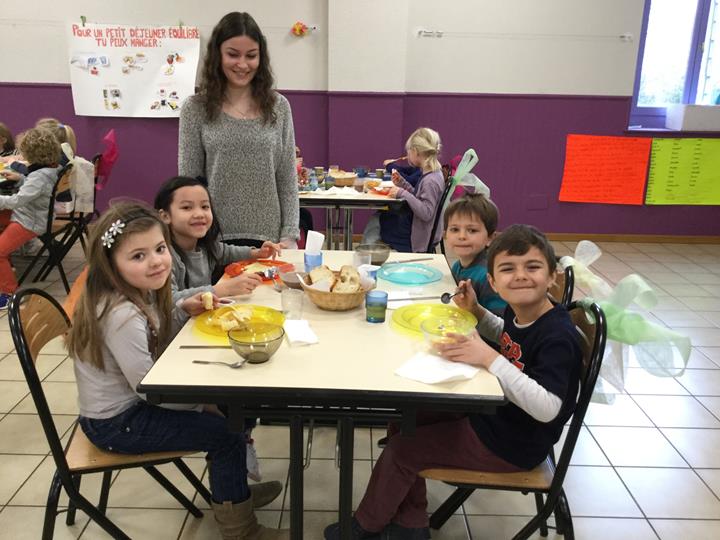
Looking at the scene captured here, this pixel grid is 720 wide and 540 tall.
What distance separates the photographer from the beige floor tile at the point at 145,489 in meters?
2.08

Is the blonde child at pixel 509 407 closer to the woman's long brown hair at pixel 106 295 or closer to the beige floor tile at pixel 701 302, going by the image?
the woman's long brown hair at pixel 106 295

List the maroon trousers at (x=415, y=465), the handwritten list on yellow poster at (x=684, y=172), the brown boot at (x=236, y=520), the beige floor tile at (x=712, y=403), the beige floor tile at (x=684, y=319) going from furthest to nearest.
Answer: the handwritten list on yellow poster at (x=684, y=172) < the beige floor tile at (x=684, y=319) < the beige floor tile at (x=712, y=403) < the brown boot at (x=236, y=520) < the maroon trousers at (x=415, y=465)

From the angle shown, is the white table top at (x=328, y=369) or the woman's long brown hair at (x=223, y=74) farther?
the woman's long brown hair at (x=223, y=74)

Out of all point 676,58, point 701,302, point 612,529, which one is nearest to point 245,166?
point 612,529

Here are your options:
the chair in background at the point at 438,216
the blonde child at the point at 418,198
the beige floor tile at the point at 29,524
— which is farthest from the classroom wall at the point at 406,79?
the beige floor tile at the point at 29,524

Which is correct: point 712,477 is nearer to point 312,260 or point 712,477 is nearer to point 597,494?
point 597,494

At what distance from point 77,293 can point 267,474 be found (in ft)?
3.13

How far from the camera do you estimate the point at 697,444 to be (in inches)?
99.1

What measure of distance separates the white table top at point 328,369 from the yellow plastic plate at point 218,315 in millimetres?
24

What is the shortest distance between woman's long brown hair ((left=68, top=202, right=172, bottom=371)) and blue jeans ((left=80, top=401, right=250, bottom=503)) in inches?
6.2

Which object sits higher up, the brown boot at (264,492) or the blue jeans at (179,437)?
the blue jeans at (179,437)

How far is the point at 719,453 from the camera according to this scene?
2.46m

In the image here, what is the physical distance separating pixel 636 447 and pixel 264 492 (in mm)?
1481

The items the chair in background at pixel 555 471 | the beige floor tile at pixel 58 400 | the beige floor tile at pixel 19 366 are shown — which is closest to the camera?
the chair in background at pixel 555 471
